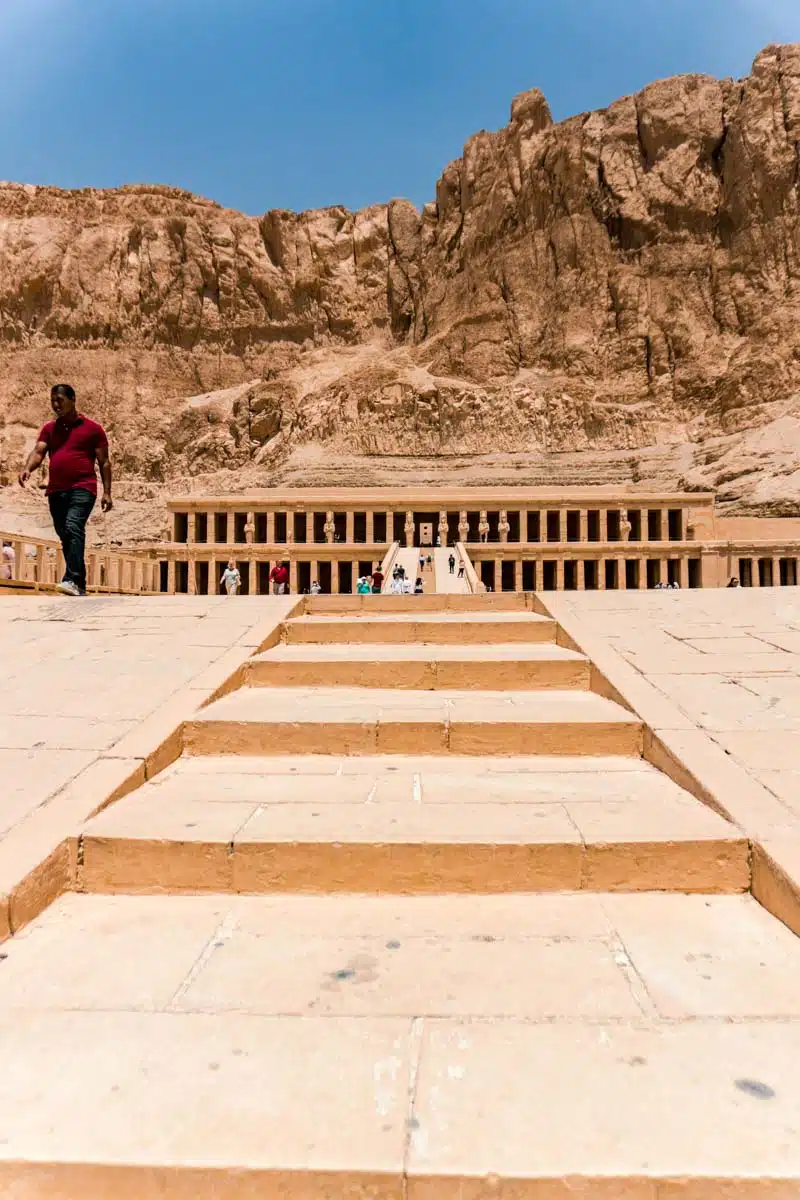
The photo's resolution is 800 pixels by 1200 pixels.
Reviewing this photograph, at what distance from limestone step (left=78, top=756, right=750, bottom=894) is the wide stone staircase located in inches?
0.4

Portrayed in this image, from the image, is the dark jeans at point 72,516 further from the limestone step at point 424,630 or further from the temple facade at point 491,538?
the temple facade at point 491,538

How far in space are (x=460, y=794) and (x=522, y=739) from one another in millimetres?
847

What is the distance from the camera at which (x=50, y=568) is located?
14891mm

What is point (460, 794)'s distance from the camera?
361 cm

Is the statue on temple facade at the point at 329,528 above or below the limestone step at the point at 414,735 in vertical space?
above

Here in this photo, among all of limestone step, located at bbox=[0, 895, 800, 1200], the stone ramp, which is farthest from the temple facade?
limestone step, located at bbox=[0, 895, 800, 1200]

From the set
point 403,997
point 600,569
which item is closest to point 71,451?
point 403,997

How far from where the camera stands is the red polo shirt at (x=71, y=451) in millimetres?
7742

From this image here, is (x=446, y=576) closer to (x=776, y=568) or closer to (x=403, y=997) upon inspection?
(x=776, y=568)

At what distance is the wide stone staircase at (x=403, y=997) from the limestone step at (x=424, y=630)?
2.77 metres

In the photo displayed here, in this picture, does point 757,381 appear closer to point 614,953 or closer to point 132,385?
point 132,385

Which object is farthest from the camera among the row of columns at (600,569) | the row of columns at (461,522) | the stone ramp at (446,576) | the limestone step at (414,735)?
the row of columns at (461,522)

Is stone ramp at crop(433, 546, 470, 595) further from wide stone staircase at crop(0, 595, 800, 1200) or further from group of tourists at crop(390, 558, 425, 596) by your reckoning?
wide stone staircase at crop(0, 595, 800, 1200)

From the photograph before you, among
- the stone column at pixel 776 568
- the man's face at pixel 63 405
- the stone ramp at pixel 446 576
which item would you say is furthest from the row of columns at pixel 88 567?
the stone column at pixel 776 568
